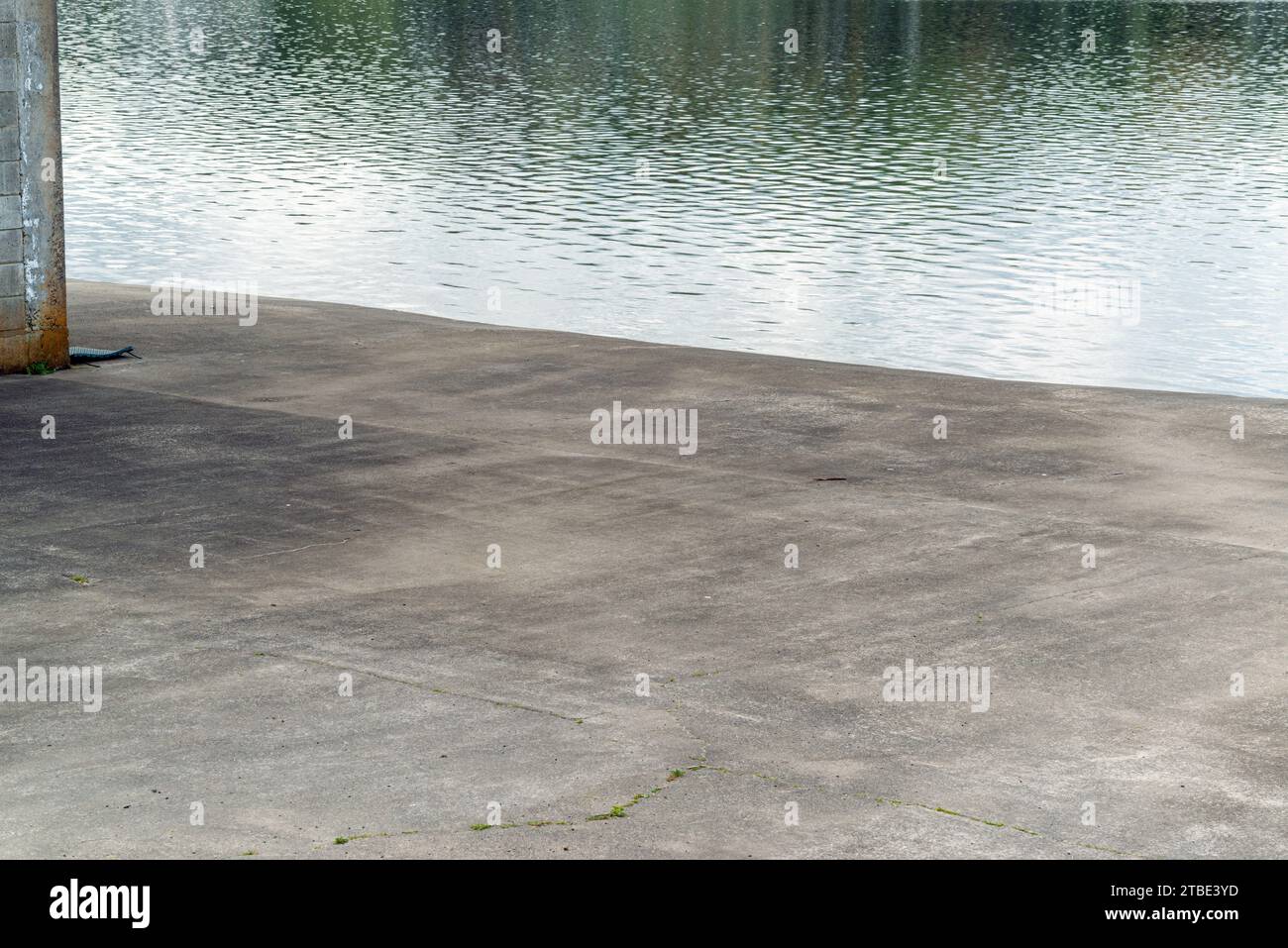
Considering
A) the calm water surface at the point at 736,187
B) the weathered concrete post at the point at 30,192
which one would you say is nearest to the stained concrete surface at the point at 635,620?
the weathered concrete post at the point at 30,192

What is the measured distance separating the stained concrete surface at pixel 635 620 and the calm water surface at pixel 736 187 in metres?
7.87

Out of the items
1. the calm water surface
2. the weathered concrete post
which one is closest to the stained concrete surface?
the weathered concrete post

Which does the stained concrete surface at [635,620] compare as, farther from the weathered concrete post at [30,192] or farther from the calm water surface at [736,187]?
the calm water surface at [736,187]

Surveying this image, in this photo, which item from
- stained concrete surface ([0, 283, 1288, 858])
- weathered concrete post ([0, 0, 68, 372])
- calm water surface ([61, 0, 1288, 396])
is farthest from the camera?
calm water surface ([61, 0, 1288, 396])

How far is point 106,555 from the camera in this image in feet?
35.7

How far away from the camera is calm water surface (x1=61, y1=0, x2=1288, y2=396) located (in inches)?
965

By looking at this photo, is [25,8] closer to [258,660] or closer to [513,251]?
[258,660]

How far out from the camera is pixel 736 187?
36.1 metres

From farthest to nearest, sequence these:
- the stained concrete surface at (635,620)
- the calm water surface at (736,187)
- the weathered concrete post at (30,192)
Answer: the calm water surface at (736,187) → the weathered concrete post at (30,192) → the stained concrete surface at (635,620)

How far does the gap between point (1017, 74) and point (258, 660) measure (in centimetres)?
5475

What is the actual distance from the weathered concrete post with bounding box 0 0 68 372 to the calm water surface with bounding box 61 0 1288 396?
26.0 feet

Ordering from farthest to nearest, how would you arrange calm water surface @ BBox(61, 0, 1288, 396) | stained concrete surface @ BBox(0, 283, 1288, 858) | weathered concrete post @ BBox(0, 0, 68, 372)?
calm water surface @ BBox(61, 0, 1288, 396)
weathered concrete post @ BBox(0, 0, 68, 372)
stained concrete surface @ BBox(0, 283, 1288, 858)

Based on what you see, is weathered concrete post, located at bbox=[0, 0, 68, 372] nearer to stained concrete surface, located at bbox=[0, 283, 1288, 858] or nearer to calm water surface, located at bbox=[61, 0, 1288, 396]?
stained concrete surface, located at bbox=[0, 283, 1288, 858]

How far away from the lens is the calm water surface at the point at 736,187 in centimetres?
2450
